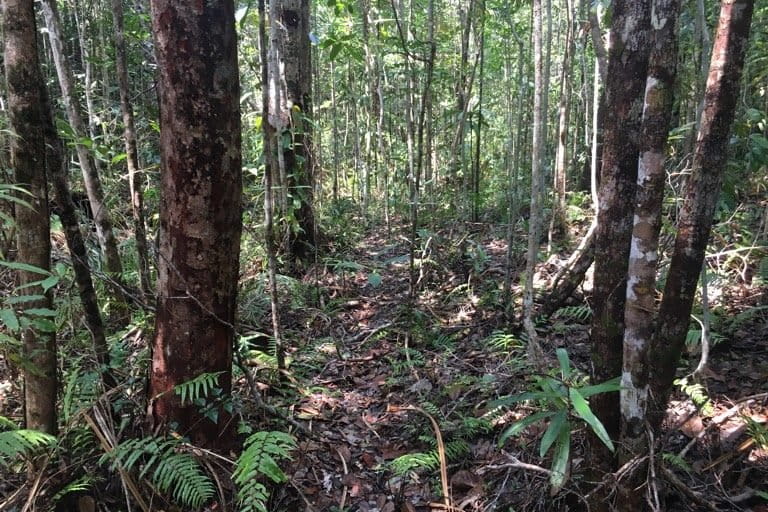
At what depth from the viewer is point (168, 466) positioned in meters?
2.59

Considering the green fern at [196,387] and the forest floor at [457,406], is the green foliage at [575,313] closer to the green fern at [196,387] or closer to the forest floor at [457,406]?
the forest floor at [457,406]

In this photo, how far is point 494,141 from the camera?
19328 millimetres

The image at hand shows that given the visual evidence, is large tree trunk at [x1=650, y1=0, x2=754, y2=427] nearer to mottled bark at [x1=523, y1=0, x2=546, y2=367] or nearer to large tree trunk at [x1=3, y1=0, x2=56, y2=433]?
mottled bark at [x1=523, y1=0, x2=546, y2=367]

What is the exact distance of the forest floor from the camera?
2.84m

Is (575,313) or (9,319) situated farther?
(575,313)

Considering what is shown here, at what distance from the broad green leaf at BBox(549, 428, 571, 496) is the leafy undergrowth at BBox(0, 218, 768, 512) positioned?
2cm

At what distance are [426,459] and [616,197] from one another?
1.89 meters

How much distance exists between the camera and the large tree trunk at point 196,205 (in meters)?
2.61

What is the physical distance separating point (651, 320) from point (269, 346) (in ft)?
11.4

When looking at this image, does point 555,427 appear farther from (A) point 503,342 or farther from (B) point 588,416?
(A) point 503,342

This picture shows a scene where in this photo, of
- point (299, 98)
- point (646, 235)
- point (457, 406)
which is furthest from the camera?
point (299, 98)

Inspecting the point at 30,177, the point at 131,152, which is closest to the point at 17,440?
the point at 30,177

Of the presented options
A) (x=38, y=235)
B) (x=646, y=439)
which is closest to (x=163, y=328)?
(x=38, y=235)

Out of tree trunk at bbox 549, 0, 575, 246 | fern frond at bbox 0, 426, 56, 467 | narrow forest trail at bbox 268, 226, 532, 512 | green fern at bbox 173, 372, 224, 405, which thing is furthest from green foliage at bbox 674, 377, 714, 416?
tree trunk at bbox 549, 0, 575, 246
